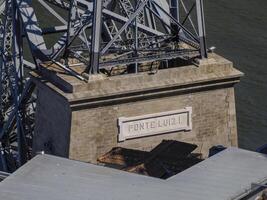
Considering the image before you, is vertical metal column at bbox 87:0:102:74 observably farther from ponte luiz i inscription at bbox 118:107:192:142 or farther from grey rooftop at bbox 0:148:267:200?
grey rooftop at bbox 0:148:267:200

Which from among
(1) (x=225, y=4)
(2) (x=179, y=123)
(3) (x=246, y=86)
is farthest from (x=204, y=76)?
(1) (x=225, y=4)

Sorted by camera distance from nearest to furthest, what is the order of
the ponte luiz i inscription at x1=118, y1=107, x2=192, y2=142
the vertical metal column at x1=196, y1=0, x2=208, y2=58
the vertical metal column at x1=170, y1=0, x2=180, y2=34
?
the ponte luiz i inscription at x1=118, y1=107, x2=192, y2=142
the vertical metal column at x1=196, y1=0, x2=208, y2=58
the vertical metal column at x1=170, y1=0, x2=180, y2=34

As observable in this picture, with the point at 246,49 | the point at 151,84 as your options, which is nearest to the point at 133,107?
the point at 151,84

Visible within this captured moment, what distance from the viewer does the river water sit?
30.6 m

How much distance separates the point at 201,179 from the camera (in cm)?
1767

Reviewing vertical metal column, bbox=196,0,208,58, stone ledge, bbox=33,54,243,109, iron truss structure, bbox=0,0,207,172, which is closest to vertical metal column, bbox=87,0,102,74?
iron truss structure, bbox=0,0,207,172

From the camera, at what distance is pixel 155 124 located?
2138 cm

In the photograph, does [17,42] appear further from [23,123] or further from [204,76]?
[204,76]

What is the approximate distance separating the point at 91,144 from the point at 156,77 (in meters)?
1.75

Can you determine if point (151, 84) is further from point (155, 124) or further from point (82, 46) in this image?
point (82, 46)

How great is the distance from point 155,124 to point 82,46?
2.33 metres

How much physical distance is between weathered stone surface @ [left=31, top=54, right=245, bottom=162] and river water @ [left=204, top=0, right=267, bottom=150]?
7.03 meters

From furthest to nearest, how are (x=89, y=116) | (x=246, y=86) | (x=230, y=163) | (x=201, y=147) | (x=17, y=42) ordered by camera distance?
(x=246, y=86) < (x=17, y=42) < (x=201, y=147) < (x=89, y=116) < (x=230, y=163)

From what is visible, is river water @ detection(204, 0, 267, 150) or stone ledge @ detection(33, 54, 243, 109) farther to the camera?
river water @ detection(204, 0, 267, 150)
